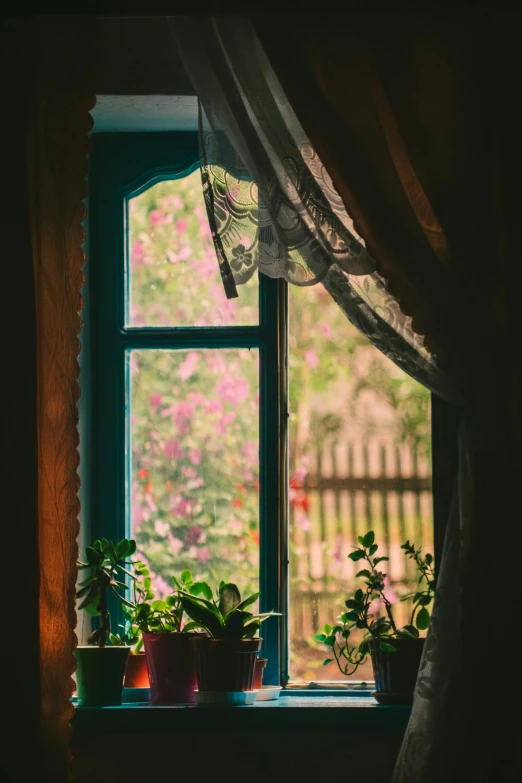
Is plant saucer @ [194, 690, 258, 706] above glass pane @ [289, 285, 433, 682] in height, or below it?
below

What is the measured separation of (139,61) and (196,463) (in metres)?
1.01

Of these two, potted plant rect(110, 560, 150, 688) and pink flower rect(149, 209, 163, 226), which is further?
pink flower rect(149, 209, 163, 226)

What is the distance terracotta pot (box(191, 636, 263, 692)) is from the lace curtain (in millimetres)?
723

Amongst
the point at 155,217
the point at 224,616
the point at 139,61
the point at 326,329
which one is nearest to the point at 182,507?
the point at 224,616

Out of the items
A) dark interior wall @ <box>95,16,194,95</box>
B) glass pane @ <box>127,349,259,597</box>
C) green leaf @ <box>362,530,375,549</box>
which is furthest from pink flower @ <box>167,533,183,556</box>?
dark interior wall @ <box>95,16,194,95</box>

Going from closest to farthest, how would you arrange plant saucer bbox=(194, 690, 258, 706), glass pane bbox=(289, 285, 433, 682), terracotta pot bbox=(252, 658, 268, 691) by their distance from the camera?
plant saucer bbox=(194, 690, 258, 706) → terracotta pot bbox=(252, 658, 268, 691) → glass pane bbox=(289, 285, 433, 682)

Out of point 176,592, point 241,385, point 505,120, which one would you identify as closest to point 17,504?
point 176,592

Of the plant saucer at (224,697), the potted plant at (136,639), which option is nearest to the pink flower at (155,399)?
the potted plant at (136,639)

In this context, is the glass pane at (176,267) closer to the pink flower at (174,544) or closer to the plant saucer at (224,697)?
the pink flower at (174,544)

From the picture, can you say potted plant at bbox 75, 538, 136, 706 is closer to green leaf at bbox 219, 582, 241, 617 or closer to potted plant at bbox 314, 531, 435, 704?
green leaf at bbox 219, 582, 241, 617

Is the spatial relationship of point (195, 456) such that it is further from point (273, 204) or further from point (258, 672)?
point (273, 204)

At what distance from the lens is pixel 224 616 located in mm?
2191

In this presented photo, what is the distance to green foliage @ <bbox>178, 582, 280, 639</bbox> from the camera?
7.04 ft

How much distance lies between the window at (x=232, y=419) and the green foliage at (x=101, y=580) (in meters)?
0.18
